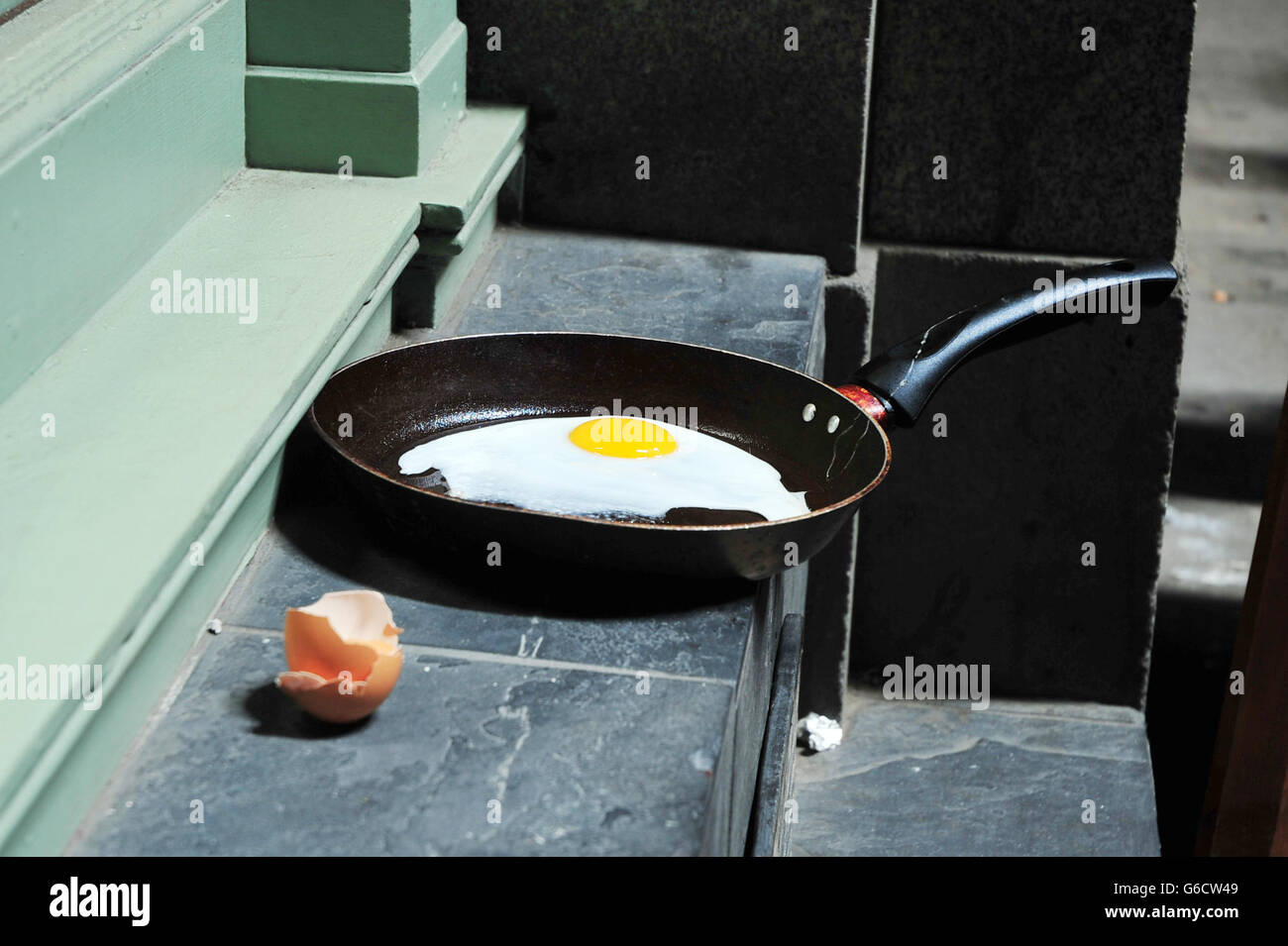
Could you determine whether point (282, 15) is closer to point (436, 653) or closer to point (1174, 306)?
point (436, 653)

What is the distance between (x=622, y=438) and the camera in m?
1.85

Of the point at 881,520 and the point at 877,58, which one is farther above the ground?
the point at 877,58

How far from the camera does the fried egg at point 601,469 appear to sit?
172 cm

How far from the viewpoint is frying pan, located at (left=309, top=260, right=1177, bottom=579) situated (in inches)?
65.3

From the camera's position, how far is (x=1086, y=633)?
2980 mm

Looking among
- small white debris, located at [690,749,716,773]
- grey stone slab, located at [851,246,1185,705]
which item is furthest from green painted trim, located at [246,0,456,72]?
small white debris, located at [690,749,716,773]

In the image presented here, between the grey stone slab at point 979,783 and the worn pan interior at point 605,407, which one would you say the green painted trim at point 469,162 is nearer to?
the worn pan interior at point 605,407

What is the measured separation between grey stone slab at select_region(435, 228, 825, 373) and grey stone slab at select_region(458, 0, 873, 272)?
66 millimetres

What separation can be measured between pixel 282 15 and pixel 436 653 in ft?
3.92

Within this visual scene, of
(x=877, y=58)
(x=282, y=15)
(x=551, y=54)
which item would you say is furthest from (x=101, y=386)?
(x=877, y=58)

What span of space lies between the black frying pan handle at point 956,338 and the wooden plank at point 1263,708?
528 mm
